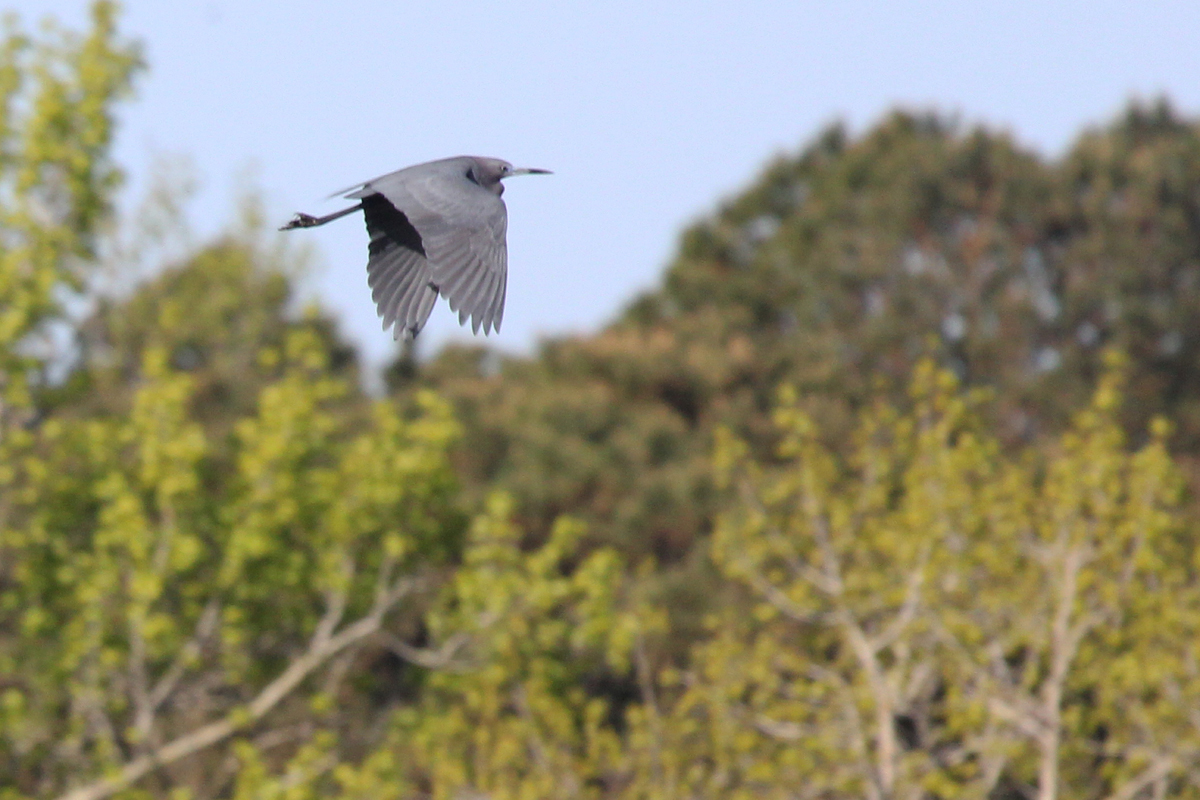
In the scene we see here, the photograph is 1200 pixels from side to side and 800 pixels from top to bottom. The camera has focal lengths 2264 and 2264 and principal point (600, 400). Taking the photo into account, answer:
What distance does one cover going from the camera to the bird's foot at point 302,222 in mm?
7980

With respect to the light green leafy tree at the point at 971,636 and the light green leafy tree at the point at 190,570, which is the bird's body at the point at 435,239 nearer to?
Result: the light green leafy tree at the point at 971,636

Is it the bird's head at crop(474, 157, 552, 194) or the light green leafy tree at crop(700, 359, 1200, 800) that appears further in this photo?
the light green leafy tree at crop(700, 359, 1200, 800)

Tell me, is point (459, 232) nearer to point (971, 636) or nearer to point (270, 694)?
point (971, 636)

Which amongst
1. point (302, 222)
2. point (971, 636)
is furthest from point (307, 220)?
point (971, 636)

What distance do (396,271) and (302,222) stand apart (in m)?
0.45

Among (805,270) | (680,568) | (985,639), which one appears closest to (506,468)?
(680,568)

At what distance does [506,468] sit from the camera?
110ft

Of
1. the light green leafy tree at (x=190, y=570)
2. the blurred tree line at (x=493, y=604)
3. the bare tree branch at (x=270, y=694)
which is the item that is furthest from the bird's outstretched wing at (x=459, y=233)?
the bare tree branch at (x=270, y=694)

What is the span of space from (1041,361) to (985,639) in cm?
2450

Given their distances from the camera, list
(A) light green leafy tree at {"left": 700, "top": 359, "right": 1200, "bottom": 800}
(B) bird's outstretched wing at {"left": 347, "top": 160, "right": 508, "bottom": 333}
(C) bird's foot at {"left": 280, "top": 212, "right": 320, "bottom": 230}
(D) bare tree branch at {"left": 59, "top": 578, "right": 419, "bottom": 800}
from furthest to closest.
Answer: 1. (D) bare tree branch at {"left": 59, "top": 578, "right": 419, "bottom": 800}
2. (A) light green leafy tree at {"left": 700, "top": 359, "right": 1200, "bottom": 800}
3. (C) bird's foot at {"left": 280, "top": 212, "right": 320, "bottom": 230}
4. (B) bird's outstretched wing at {"left": 347, "top": 160, "right": 508, "bottom": 333}

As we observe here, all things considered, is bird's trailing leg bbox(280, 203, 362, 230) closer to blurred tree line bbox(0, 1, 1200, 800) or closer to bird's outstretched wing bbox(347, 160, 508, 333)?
bird's outstretched wing bbox(347, 160, 508, 333)

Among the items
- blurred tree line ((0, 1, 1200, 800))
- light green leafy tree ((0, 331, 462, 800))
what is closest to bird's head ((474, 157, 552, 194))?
blurred tree line ((0, 1, 1200, 800))

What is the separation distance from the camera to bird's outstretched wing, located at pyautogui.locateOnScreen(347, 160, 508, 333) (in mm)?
7219

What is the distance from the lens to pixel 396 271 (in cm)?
832
